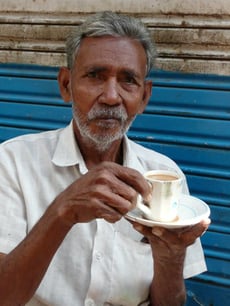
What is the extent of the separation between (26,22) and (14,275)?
1.85 m

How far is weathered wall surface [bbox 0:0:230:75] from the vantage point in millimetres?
2855

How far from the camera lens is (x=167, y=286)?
84.0 inches

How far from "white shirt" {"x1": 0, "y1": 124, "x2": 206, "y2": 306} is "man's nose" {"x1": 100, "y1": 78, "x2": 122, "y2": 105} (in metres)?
0.26

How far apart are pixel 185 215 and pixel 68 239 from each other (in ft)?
1.78

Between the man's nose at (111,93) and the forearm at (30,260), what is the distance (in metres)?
0.57

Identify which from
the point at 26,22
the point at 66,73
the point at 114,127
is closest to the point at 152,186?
the point at 114,127

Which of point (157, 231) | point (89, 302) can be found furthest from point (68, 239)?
point (157, 231)

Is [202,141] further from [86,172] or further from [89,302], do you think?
[89,302]

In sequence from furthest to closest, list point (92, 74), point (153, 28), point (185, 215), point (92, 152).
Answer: point (153, 28), point (92, 152), point (92, 74), point (185, 215)

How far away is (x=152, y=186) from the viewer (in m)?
1.74

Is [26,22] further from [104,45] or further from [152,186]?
[152,186]

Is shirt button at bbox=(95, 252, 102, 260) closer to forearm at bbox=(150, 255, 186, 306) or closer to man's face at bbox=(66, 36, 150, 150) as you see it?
forearm at bbox=(150, 255, 186, 306)

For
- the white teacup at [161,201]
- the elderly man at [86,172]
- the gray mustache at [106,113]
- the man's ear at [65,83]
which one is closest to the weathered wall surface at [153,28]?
the elderly man at [86,172]

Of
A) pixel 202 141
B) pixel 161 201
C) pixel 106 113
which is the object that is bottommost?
pixel 202 141
